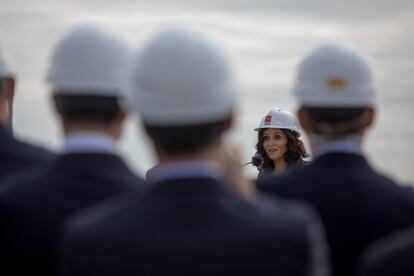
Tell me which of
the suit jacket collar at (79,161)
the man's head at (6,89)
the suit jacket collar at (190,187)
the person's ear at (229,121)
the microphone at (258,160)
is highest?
the microphone at (258,160)

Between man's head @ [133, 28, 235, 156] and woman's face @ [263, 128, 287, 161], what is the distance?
51.8 ft

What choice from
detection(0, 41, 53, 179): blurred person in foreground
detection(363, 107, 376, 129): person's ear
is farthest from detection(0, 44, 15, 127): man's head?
detection(363, 107, 376, 129): person's ear

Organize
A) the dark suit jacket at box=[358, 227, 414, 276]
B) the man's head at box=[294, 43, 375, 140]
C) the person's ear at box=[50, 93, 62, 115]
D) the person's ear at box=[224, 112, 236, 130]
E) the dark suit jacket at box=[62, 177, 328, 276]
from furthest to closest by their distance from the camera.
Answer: the man's head at box=[294, 43, 375, 140] < the person's ear at box=[50, 93, 62, 115] < the person's ear at box=[224, 112, 236, 130] < the dark suit jacket at box=[62, 177, 328, 276] < the dark suit jacket at box=[358, 227, 414, 276]

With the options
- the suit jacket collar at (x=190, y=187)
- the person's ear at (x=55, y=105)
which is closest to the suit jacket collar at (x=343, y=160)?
the person's ear at (x=55, y=105)

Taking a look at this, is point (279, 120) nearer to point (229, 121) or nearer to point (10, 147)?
point (10, 147)

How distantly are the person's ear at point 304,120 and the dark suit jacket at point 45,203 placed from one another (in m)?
1.84

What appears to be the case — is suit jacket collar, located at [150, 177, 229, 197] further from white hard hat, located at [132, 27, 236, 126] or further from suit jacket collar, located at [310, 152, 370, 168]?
suit jacket collar, located at [310, 152, 370, 168]

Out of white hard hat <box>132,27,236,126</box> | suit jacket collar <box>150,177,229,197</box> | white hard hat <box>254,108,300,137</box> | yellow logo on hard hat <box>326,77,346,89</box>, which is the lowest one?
suit jacket collar <box>150,177,229,197</box>

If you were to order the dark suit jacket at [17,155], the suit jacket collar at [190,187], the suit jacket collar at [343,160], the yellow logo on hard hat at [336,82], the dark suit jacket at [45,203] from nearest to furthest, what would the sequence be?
the suit jacket collar at [190,187] < the dark suit jacket at [45,203] < the suit jacket collar at [343,160] < the yellow logo on hard hat at [336,82] < the dark suit jacket at [17,155]

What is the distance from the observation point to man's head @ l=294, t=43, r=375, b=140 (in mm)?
8727

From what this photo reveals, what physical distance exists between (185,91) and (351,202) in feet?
8.84

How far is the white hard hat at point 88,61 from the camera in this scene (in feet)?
25.3

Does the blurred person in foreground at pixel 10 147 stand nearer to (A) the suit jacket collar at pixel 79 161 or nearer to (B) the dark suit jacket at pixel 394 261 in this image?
(A) the suit jacket collar at pixel 79 161

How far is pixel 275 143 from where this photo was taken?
878 inches
